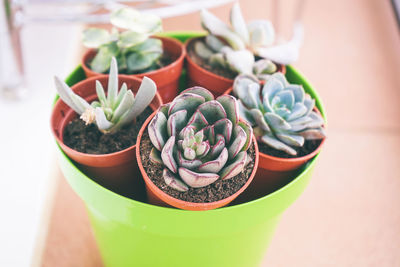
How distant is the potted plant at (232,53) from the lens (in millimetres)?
610

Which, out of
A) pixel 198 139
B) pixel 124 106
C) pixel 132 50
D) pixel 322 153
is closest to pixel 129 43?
pixel 132 50

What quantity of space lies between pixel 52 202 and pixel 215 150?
568 millimetres

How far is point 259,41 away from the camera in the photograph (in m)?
0.64

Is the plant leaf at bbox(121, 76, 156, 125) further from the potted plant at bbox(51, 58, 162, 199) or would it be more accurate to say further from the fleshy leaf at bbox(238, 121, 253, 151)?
the fleshy leaf at bbox(238, 121, 253, 151)

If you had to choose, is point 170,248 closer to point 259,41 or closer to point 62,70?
point 259,41

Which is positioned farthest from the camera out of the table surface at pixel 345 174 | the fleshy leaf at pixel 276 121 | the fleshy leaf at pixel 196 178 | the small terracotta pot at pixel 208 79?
the table surface at pixel 345 174

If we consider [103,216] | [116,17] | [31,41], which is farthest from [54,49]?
[103,216]

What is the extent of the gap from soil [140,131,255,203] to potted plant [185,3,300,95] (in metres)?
0.20

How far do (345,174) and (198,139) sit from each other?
0.63 metres

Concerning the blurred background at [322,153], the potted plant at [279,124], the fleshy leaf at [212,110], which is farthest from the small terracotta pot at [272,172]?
the blurred background at [322,153]

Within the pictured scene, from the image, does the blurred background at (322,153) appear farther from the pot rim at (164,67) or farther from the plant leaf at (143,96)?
the plant leaf at (143,96)

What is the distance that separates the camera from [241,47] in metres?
0.63

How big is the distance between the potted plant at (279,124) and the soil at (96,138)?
0.16 m

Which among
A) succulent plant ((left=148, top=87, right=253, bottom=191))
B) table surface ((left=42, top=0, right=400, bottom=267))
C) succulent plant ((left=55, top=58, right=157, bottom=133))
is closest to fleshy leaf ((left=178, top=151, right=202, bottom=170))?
succulent plant ((left=148, top=87, right=253, bottom=191))
